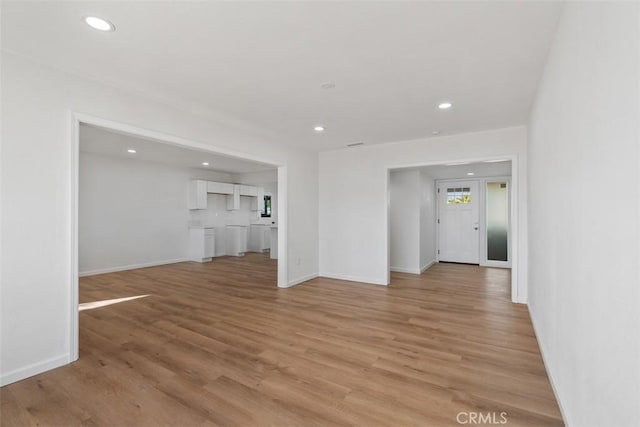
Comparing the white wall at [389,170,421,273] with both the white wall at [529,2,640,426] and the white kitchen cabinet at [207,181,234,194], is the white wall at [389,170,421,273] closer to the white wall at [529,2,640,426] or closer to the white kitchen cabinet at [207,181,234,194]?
the white wall at [529,2,640,426]

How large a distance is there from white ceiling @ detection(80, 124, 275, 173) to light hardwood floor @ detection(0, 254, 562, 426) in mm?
2396

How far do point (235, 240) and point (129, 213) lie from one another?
3031mm

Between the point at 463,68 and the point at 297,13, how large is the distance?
152cm

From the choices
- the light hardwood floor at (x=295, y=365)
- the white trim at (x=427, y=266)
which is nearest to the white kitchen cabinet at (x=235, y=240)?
the light hardwood floor at (x=295, y=365)

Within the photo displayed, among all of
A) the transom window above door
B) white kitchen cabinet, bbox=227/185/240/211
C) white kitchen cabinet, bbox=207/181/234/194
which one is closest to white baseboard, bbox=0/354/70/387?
white kitchen cabinet, bbox=207/181/234/194

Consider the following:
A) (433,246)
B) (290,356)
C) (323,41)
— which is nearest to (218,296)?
(290,356)

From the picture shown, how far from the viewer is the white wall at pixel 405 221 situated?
6.42m

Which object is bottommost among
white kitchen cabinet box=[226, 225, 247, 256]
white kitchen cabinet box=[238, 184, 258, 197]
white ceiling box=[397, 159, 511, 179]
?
white kitchen cabinet box=[226, 225, 247, 256]

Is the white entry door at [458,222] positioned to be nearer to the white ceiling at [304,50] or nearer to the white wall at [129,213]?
the white ceiling at [304,50]

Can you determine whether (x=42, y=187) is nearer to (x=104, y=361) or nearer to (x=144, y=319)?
(x=104, y=361)

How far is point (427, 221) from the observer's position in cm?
720

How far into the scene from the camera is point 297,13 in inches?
70.9

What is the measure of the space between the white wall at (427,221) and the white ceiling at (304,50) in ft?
11.2

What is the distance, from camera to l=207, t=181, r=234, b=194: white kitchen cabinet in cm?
824
